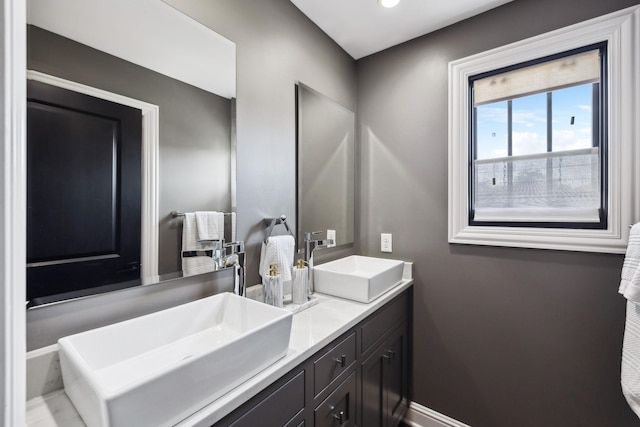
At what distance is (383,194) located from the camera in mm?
2012

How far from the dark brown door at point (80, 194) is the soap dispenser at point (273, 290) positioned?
1.65ft

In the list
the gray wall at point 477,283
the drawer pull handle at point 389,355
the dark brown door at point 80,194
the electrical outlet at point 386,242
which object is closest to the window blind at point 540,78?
the gray wall at point 477,283

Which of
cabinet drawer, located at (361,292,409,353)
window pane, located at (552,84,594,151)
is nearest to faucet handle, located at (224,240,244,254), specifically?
cabinet drawer, located at (361,292,409,353)

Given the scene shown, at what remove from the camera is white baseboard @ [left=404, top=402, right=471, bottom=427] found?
174 cm

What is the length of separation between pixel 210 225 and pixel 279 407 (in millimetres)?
704

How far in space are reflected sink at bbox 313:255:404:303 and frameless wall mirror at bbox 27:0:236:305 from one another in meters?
0.60

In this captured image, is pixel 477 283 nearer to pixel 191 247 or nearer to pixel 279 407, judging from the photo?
pixel 279 407

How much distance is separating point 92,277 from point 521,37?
2.18 m

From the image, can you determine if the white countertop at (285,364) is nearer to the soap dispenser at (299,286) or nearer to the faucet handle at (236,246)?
the soap dispenser at (299,286)

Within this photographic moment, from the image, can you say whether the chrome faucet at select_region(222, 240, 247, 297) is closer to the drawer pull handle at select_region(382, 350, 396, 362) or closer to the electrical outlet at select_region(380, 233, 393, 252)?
the drawer pull handle at select_region(382, 350, 396, 362)

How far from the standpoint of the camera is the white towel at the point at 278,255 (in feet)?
4.43

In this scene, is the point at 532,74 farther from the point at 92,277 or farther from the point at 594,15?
the point at 92,277

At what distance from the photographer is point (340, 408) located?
3.97ft

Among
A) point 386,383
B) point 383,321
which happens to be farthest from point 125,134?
point 386,383
